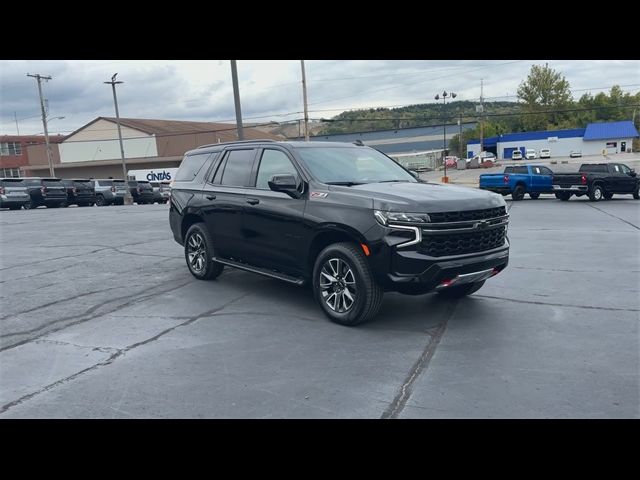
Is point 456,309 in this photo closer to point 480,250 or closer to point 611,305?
point 480,250

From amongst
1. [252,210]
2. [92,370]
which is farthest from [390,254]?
[92,370]

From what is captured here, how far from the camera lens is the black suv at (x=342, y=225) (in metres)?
5.18

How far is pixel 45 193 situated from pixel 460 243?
29658 millimetres

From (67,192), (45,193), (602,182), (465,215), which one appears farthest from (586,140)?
(465,215)

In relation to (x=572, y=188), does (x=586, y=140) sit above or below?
above

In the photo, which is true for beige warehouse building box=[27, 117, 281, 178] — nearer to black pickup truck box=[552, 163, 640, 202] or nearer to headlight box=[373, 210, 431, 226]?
black pickup truck box=[552, 163, 640, 202]

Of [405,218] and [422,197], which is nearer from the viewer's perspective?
[405,218]

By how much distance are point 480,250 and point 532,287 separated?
215 centimetres

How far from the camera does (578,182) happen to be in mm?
24500

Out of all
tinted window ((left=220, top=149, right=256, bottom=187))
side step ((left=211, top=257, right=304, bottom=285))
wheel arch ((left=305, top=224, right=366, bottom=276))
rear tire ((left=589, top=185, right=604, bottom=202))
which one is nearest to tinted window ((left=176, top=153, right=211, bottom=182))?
tinted window ((left=220, top=149, right=256, bottom=187))

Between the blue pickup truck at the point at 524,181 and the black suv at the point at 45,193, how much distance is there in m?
23.9

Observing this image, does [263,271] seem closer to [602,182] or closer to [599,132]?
[602,182]

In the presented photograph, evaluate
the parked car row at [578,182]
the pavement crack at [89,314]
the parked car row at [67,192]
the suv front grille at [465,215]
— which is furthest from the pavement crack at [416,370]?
the parked car row at [67,192]

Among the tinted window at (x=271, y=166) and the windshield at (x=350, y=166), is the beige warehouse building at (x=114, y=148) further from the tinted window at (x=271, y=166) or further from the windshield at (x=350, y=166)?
the windshield at (x=350, y=166)
